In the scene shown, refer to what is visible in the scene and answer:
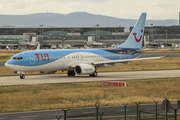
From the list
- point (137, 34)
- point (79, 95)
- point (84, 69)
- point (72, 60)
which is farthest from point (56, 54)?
point (79, 95)

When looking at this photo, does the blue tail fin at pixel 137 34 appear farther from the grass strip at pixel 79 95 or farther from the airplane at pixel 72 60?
the grass strip at pixel 79 95

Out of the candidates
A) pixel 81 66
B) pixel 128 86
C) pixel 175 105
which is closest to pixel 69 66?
pixel 81 66

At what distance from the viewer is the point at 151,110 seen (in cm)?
2678

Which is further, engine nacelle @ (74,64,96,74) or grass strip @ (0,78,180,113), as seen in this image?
engine nacelle @ (74,64,96,74)

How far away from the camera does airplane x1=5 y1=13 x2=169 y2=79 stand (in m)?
50.2

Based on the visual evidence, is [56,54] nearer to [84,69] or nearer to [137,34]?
[84,69]

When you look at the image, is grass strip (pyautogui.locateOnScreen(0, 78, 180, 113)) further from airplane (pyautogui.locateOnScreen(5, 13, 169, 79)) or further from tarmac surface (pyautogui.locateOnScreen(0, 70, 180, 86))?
airplane (pyautogui.locateOnScreen(5, 13, 169, 79))

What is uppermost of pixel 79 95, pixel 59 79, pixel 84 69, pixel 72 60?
pixel 72 60

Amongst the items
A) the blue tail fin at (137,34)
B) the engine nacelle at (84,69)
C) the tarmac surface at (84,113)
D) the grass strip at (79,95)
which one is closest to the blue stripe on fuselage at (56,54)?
the blue tail fin at (137,34)

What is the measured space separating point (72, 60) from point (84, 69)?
333 cm

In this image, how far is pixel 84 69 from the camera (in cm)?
5281

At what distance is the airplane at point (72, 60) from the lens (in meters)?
50.2

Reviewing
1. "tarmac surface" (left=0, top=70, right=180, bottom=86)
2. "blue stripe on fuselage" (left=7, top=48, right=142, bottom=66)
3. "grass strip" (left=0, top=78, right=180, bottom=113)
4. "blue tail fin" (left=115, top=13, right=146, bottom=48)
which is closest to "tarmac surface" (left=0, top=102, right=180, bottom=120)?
"grass strip" (left=0, top=78, right=180, bottom=113)

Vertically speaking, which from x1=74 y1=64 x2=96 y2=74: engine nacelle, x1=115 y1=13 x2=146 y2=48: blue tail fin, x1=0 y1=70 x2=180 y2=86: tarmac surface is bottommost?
x1=0 y1=70 x2=180 y2=86: tarmac surface
